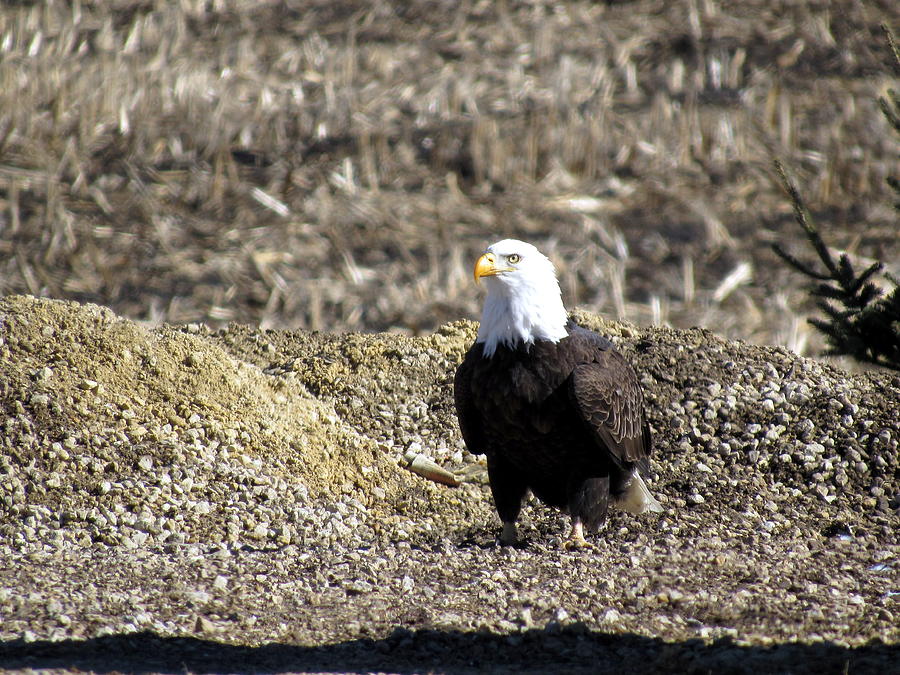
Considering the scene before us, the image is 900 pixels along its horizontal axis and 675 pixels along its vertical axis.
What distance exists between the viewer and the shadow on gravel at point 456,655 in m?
3.87

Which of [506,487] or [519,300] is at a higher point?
[519,300]

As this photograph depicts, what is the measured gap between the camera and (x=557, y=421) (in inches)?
220

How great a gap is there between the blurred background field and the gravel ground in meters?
1.93

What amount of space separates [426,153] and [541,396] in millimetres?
5398

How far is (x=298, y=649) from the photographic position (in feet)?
13.6

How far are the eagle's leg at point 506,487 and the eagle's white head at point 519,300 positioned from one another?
2.11ft

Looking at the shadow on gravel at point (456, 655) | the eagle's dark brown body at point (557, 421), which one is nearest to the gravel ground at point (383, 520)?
the shadow on gravel at point (456, 655)

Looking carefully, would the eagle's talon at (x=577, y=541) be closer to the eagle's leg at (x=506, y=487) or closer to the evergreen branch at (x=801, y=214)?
the eagle's leg at (x=506, y=487)

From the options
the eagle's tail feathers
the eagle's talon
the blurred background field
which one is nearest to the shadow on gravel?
the eagle's talon

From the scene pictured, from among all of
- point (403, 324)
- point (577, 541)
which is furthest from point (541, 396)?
point (403, 324)

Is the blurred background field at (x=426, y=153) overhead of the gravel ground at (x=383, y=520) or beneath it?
overhead

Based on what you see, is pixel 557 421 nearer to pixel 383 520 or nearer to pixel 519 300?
pixel 519 300

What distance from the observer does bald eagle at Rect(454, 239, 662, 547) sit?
5.52m

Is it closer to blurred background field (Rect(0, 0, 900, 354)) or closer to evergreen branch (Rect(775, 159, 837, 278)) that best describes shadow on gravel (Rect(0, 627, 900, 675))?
evergreen branch (Rect(775, 159, 837, 278))
